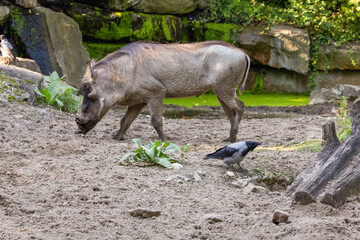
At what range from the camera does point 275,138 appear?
22.8ft

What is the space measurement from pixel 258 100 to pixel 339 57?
2.78 metres

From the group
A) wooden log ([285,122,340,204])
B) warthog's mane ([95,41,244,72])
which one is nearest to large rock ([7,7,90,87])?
warthog's mane ([95,41,244,72])

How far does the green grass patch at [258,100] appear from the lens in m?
11.9

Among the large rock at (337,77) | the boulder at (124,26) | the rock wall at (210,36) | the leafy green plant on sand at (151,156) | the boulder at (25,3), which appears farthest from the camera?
the large rock at (337,77)

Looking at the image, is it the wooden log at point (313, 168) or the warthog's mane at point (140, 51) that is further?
the warthog's mane at point (140, 51)

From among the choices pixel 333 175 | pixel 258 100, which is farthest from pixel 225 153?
pixel 258 100

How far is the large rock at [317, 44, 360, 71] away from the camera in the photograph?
13.4m

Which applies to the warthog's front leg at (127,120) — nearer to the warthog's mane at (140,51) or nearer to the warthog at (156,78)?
the warthog at (156,78)

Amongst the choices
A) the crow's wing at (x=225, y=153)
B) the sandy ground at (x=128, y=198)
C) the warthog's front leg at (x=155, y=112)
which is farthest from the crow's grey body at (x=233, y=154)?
the warthog's front leg at (x=155, y=112)

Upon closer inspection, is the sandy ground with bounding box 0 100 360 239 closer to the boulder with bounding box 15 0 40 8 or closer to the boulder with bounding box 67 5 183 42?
the boulder with bounding box 15 0 40 8

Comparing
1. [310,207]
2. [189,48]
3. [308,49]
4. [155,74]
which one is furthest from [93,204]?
[308,49]

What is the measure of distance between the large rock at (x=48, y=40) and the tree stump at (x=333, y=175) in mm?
7442

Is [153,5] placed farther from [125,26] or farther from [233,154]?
[233,154]

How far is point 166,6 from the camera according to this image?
43.2ft
